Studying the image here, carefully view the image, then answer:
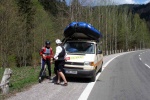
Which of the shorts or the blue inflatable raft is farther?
the blue inflatable raft

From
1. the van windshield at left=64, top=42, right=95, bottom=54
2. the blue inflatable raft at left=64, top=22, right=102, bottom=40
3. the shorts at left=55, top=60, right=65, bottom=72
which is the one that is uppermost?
the blue inflatable raft at left=64, top=22, right=102, bottom=40

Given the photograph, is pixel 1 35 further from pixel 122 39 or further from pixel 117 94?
pixel 122 39

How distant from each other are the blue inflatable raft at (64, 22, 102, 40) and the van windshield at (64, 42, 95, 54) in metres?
0.77

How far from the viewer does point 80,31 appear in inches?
508

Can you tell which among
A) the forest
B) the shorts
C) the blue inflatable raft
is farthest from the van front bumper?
the forest

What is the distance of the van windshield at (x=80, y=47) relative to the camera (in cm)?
1200

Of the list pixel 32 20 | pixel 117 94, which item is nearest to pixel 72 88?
pixel 117 94

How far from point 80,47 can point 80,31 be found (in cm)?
100

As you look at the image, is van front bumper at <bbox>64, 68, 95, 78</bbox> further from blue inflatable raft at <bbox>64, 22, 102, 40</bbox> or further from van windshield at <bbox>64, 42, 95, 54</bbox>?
blue inflatable raft at <bbox>64, 22, 102, 40</bbox>

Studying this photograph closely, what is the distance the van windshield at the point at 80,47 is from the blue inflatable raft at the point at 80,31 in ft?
2.53

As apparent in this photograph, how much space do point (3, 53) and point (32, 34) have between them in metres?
12.0

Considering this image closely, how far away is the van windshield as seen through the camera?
1200cm

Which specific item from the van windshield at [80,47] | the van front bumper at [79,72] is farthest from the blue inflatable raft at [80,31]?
the van front bumper at [79,72]

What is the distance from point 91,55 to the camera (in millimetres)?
11609
